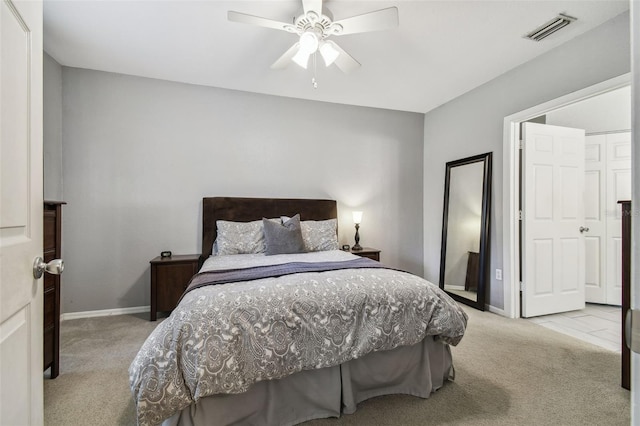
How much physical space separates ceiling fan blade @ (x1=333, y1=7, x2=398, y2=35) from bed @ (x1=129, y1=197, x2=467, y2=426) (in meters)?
1.68

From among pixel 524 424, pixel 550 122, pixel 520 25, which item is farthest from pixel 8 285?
pixel 550 122

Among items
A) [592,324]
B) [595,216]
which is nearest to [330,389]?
[592,324]

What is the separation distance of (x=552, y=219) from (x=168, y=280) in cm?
420

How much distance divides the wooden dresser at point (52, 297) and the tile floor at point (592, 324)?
4183mm

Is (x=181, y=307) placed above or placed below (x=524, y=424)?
above

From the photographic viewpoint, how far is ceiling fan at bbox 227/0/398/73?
1.85 m

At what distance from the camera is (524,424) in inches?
60.3

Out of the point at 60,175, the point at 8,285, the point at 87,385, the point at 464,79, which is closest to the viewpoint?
the point at 8,285

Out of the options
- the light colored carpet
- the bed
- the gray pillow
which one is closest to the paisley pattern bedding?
the bed

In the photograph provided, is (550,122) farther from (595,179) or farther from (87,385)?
(87,385)

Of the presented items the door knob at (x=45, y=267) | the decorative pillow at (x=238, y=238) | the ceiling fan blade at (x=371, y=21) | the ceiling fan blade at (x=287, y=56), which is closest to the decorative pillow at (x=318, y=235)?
the decorative pillow at (x=238, y=238)

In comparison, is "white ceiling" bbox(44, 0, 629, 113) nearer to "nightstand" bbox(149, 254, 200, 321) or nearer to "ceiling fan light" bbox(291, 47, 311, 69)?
"ceiling fan light" bbox(291, 47, 311, 69)

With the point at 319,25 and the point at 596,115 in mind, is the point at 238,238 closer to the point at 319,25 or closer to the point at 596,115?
the point at 319,25

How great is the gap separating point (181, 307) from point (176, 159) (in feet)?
7.79
